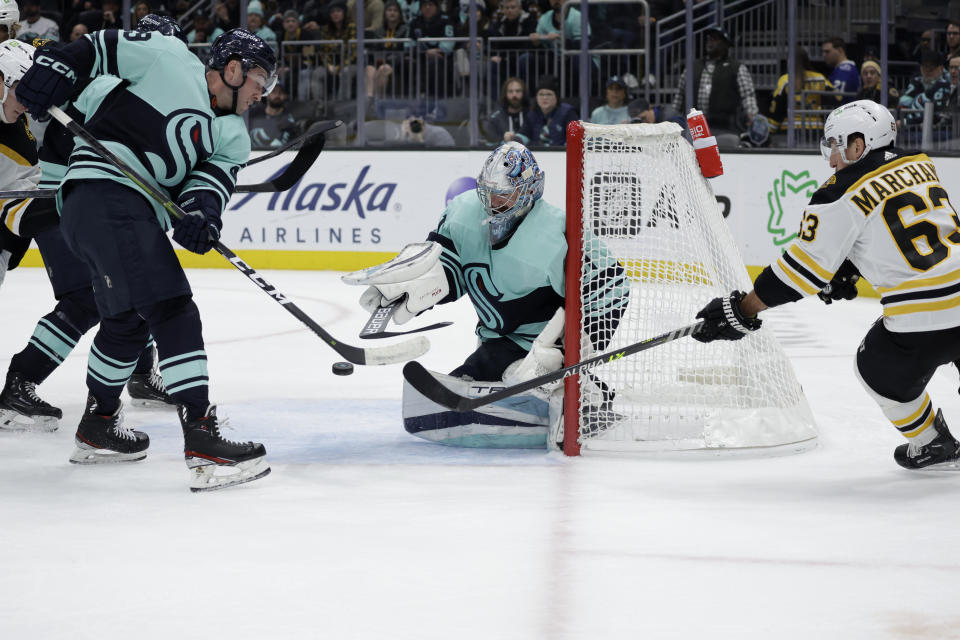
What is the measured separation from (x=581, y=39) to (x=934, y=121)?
2.25m

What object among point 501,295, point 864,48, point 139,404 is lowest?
point 139,404

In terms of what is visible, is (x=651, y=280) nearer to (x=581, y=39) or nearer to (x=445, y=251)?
(x=445, y=251)

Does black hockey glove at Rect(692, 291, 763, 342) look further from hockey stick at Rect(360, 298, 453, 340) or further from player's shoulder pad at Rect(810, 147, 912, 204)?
hockey stick at Rect(360, 298, 453, 340)

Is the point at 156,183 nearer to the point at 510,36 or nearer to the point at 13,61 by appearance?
the point at 13,61

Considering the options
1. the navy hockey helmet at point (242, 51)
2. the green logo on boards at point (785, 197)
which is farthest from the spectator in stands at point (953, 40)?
the navy hockey helmet at point (242, 51)

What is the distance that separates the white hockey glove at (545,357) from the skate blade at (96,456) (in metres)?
1.00

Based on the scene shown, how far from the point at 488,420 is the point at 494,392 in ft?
0.64

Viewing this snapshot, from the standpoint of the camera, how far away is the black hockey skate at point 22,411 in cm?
343

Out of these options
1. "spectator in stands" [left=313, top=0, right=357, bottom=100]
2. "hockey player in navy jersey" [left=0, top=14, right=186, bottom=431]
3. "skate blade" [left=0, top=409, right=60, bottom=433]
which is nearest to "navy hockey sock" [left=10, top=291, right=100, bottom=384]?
"hockey player in navy jersey" [left=0, top=14, right=186, bottom=431]

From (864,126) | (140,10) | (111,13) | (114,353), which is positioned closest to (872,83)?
(864,126)

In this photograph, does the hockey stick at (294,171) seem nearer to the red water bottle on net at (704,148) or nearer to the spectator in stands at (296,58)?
the red water bottle on net at (704,148)

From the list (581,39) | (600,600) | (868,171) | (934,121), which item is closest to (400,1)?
(581,39)

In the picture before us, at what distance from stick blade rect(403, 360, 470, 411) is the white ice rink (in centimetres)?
16

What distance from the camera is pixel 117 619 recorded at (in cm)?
193
